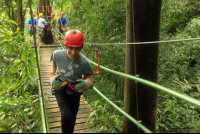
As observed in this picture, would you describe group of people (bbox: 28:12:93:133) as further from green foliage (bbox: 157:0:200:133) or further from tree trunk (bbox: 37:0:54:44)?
tree trunk (bbox: 37:0:54:44)

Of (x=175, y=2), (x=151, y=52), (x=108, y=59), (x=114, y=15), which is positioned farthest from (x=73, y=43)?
(x=175, y=2)

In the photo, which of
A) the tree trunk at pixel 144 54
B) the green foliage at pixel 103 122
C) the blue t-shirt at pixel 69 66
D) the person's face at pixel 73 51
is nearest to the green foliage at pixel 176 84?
the tree trunk at pixel 144 54

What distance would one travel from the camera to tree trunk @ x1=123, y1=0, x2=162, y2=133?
1961 millimetres

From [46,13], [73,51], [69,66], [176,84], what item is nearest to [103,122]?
[69,66]

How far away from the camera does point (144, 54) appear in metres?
2.03

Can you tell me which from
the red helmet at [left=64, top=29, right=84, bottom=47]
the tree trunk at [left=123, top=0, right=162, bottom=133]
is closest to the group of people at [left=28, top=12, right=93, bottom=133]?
the red helmet at [left=64, top=29, right=84, bottom=47]

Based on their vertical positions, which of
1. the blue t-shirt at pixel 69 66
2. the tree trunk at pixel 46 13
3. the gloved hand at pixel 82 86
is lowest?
the gloved hand at pixel 82 86

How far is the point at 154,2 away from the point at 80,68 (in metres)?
1.23

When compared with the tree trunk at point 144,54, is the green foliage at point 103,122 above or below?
below

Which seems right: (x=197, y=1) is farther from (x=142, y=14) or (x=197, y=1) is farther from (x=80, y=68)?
(x=80, y=68)

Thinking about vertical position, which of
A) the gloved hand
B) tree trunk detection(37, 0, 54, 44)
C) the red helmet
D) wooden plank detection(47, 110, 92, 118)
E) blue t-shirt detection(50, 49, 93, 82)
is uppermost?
tree trunk detection(37, 0, 54, 44)

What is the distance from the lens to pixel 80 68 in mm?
2135

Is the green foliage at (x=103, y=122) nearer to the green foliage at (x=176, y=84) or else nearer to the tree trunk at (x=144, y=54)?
the tree trunk at (x=144, y=54)

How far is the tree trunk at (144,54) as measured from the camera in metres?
1.96
